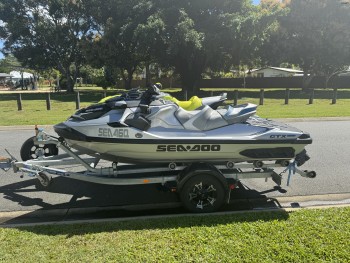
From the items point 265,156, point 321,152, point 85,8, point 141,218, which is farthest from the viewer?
point 85,8

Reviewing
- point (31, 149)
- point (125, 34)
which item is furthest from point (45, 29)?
point (31, 149)

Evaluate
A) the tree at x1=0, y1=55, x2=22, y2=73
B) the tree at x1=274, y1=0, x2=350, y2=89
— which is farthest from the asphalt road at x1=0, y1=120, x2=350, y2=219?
the tree at x1=0, y1=55, x2=22, y2=73

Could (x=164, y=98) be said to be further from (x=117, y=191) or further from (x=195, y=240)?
(x=195, y=240)

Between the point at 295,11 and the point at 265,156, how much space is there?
30.7 m

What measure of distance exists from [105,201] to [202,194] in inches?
60.7

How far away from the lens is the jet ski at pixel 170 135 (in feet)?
14.2

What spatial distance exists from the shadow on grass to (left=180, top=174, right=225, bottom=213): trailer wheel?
19cm

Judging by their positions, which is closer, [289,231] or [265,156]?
[289,231]

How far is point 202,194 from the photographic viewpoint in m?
4.36

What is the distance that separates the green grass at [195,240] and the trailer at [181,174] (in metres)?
0.35

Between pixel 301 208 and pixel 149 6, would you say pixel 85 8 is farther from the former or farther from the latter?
pixel 301 208

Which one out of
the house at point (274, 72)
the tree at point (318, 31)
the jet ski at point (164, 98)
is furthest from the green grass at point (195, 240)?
the house at point (274, 72)

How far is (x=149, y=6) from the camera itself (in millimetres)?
24766

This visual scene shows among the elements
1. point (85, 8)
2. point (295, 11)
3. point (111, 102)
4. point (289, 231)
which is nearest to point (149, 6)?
point (85, 8)
